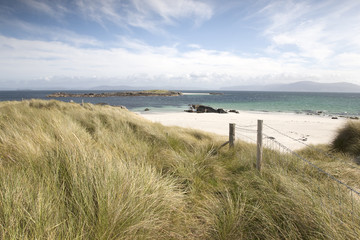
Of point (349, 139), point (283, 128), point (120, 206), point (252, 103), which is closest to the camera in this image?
point (120, 206)

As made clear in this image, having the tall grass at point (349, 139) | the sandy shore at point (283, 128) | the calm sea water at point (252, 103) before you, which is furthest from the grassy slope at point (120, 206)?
the calm sea water at point (252, 103)

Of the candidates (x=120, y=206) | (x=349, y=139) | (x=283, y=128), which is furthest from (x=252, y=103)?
(x=120, y=206)

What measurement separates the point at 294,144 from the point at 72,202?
415 inches

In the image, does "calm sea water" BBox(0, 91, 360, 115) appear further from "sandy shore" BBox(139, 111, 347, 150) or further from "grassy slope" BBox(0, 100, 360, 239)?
"grassy slope" BBox(0, 100, 360, 239)

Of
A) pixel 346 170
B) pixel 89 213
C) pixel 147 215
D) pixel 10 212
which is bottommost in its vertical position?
pixel 346 170

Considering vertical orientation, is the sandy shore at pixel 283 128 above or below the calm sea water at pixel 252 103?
below

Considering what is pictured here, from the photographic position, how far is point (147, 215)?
7.26 feet

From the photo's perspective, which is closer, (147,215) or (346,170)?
(147,215)

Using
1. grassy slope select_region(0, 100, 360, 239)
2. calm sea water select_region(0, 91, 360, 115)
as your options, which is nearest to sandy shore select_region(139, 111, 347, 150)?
grassy slope select_region(0, 100, 360, 239)

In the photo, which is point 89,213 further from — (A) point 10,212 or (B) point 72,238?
(A) point 10,212

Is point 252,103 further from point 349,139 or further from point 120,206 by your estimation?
point 120,206

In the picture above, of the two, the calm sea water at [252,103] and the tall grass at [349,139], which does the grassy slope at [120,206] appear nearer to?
the tall grass at [349,139]

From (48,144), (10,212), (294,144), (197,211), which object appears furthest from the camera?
(294,144)

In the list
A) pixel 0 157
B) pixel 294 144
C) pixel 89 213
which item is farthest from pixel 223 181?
pixel 294 144
